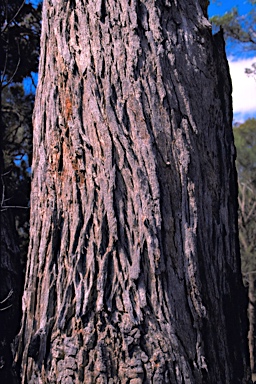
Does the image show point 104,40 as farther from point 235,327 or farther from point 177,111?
point 235,327

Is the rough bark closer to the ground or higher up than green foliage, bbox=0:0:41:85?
closer to the ground

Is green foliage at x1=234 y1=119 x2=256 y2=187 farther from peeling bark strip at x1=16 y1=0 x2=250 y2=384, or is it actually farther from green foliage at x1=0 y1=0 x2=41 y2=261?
peeling bark strip at x1=16 y1=0 x2=250 y2=384

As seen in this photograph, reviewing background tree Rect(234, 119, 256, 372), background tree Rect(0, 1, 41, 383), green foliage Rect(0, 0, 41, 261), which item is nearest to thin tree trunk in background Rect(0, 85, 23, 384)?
background tree Rect(0, 1, 41, 383)

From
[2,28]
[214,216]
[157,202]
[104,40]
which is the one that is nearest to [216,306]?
[214,216]

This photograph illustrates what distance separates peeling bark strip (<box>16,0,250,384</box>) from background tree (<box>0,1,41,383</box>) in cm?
253

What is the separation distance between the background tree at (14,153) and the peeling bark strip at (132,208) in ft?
8.30

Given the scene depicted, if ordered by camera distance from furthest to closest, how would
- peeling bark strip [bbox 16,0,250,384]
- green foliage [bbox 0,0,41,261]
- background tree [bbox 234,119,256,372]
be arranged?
background tree [bbox 234,119,256,372] < green foliage [bbox 0,0,41,261] < peeling bark strip [bbox 16,0,250,384]

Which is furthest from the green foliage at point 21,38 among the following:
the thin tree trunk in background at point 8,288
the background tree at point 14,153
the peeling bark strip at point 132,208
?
the peeling bark strip at point 132,208

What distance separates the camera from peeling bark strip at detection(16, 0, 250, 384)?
178 centimetres

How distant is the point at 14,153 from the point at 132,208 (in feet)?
16.5

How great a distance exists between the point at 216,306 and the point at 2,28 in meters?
4.82

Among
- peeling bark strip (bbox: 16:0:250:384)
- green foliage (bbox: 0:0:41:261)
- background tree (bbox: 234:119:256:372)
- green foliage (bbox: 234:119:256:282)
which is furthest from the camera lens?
green foliage (bbox: 234:119:256:282)

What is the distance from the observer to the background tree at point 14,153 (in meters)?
4.56

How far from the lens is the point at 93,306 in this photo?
179 centimetres
